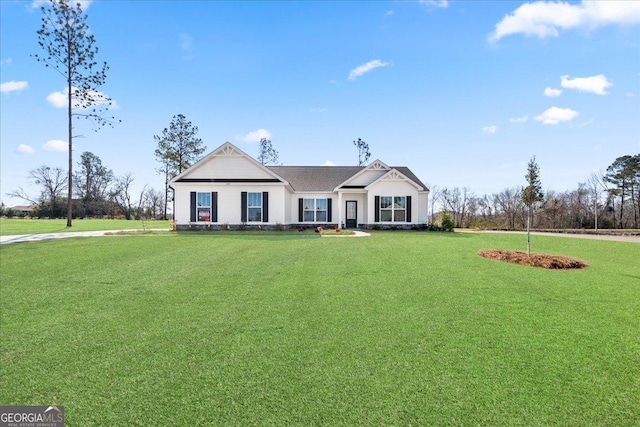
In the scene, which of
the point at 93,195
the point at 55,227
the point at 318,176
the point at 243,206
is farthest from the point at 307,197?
the point at 93,195

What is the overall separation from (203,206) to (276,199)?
15.2ft

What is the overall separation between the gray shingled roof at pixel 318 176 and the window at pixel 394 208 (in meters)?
2.75

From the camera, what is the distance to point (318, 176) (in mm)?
25094

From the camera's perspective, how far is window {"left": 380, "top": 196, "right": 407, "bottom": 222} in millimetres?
20828

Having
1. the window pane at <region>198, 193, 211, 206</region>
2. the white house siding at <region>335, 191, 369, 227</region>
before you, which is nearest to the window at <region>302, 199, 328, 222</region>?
the white house siding at <region>335, 191, 369, 227</region>

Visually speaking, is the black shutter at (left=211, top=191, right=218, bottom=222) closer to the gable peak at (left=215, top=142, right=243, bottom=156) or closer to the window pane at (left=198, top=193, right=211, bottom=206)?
the window pane at (left=198, top=193, right=211, bottom=206)

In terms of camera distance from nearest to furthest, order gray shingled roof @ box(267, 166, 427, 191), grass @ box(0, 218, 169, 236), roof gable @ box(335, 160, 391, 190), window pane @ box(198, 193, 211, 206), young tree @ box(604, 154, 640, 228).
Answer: grass @ box(0, 218, 169, 236), window pane @ box(198, 193, 211, 206), roof gable @ box(335, 160, 391, 190), gray shingled roof @ box(267, 166, 427, 191), young tree @ box(604, 154, 640, 228)

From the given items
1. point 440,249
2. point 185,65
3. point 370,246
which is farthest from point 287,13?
point 440,249

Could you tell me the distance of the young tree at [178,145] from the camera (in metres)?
35.8

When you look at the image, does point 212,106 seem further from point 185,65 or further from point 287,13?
point 287,13

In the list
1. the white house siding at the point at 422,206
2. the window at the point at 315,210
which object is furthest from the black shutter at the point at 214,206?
the white house siding at the point at 422,206

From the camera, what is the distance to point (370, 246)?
39.1 feet

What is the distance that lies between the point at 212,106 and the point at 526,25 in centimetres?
1690

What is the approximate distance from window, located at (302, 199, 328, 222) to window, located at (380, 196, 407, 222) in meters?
4.21
